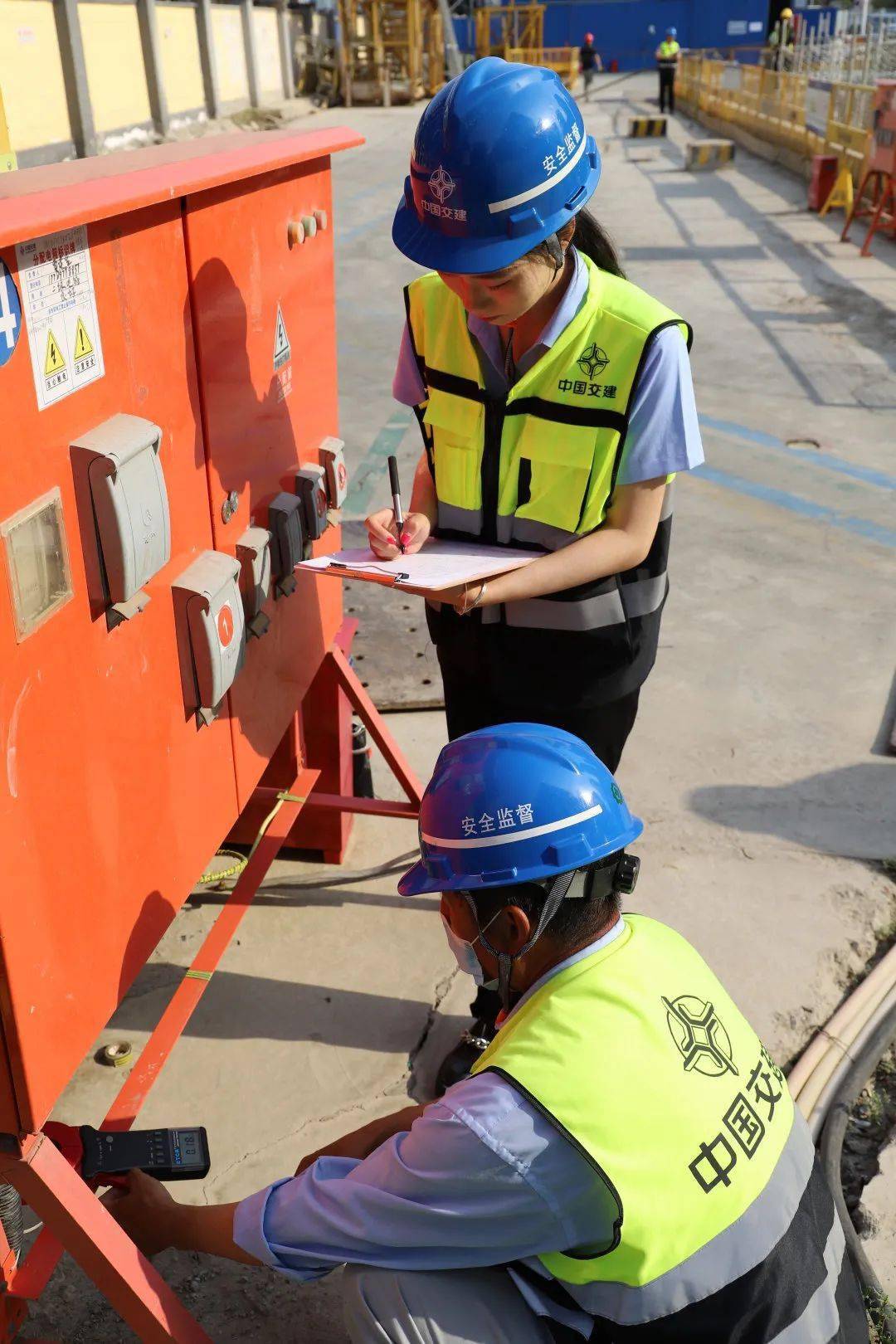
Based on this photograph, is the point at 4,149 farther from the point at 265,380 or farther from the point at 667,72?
the point at 667,72

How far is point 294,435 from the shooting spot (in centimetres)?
270

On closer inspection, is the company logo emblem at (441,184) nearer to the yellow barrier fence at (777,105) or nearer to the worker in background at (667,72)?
the yellow barrier fence at (777,105)

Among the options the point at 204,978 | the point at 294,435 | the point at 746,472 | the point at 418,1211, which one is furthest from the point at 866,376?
the point at 418,1211

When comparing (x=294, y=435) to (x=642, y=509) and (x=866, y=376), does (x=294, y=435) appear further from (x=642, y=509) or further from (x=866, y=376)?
(x=866, y=376)

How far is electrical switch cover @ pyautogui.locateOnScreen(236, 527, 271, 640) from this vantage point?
2.38 meters

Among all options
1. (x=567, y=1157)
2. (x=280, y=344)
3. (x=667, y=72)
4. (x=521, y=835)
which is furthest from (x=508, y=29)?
(x=567, y=1157)

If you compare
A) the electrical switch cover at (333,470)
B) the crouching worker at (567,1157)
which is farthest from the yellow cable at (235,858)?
the crouching worker at (567,1157)

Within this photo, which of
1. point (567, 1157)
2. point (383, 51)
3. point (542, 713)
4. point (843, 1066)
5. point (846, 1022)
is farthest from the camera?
point (383, 51)

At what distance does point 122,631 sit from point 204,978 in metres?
0.94

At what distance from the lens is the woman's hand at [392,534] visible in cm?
239

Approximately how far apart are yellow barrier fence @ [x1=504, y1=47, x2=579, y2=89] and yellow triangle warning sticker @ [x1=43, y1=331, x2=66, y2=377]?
39.0 meters

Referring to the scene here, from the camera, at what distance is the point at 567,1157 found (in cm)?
150

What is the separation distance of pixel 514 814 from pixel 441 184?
1113 mm

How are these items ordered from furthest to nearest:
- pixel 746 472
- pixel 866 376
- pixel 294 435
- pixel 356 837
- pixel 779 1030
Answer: pixel 866 376 → pixel 746 472 → pixel 356 837 → pixel 779 1030 → pixel 294 435
